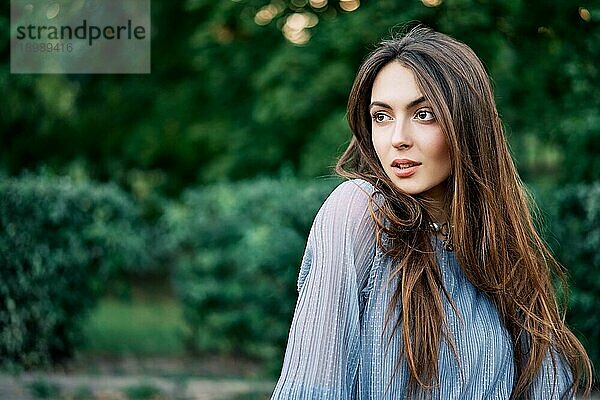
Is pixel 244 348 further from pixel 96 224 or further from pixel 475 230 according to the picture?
pixel 475 230

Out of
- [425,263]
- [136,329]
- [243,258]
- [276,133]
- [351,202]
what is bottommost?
[136,329]

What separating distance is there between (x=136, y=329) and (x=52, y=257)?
134 inches

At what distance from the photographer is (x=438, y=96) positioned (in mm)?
1928

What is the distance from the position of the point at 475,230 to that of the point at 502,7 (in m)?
5.36

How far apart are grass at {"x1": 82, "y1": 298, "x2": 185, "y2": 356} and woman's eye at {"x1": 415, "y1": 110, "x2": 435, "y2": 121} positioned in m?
6.26

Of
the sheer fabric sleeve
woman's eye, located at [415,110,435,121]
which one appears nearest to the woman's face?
woman's eye, located at [415,110,435,121]

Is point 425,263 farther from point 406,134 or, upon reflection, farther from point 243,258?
point 243,258

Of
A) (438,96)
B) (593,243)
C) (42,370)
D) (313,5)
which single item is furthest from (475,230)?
(313,5)

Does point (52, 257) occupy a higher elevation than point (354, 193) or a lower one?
lower

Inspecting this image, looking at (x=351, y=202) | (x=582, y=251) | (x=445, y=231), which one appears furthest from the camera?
(x=582, y=251)

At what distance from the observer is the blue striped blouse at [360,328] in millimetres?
1802

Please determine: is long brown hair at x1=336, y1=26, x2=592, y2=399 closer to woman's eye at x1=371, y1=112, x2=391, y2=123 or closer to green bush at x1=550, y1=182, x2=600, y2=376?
woman's eye at x1=371, y1=112, x2=391, y2=123

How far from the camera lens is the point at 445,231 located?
6.71ft

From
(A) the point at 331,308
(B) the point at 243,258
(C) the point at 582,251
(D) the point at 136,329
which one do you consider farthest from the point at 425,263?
(D) the point at 136,329
